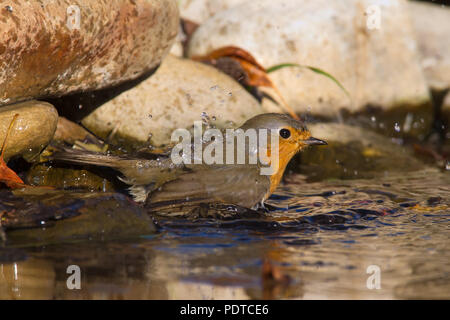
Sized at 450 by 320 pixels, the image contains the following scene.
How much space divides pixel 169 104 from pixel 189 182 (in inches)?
68.9

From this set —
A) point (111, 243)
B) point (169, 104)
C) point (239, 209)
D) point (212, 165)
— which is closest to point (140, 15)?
point (169, 104)

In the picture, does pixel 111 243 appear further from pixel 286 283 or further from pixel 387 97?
pixel 387 97

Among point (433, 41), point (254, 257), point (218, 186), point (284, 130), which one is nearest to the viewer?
point (254, 257)

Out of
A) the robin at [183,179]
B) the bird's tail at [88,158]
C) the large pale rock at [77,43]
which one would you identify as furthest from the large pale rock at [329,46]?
the bird's tail at [88,158]

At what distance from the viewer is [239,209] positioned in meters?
4.61

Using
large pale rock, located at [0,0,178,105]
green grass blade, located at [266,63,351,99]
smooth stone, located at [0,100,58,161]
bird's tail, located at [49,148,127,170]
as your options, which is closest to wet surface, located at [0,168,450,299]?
bird's tail, located at [49,148,127,170]

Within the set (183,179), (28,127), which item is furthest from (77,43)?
(183,179)

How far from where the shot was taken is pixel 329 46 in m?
7.59

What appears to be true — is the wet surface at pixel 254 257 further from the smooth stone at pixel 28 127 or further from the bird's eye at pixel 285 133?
the smooth stone at pixel 28 127

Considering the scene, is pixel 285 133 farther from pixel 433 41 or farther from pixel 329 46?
pixel 433 41

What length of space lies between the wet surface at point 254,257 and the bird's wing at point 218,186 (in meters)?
0.19

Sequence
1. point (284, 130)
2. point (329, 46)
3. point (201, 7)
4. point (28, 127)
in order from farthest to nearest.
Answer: point (201, 7) → point (329, 46) → point (284, 130) → point (28, 127)

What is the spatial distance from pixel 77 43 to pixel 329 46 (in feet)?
11.3

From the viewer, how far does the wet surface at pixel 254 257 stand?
9.98 feet
